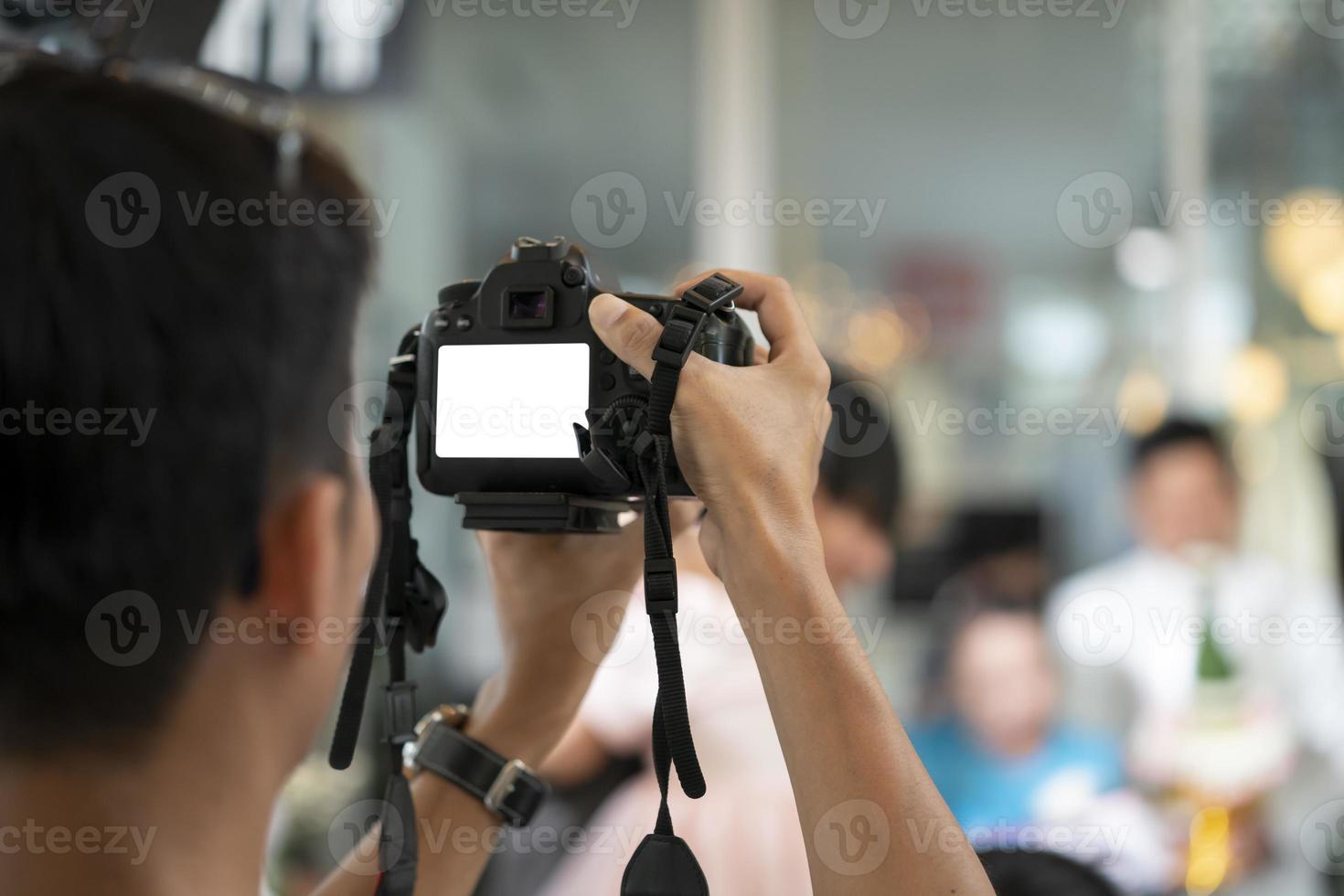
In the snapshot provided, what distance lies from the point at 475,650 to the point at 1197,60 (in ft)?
9.02

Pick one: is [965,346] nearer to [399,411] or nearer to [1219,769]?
[1219,769]

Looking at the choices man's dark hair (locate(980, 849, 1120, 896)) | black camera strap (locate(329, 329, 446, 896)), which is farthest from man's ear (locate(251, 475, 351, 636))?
man's dark hair (locate(980, 849, 1120, 896))

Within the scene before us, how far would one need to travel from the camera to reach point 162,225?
47 centimetres

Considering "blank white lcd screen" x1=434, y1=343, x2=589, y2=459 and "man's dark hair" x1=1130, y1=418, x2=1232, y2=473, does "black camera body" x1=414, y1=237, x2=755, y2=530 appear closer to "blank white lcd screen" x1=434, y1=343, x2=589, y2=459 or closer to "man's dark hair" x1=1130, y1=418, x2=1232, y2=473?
"blank white lcd screen" x1=434, y1=343, x2=589, y2=459

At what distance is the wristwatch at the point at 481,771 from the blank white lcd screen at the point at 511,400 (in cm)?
24

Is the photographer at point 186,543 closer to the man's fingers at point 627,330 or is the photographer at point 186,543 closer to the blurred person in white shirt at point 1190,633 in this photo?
the man's fingers at point 627,330

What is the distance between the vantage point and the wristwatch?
79cm

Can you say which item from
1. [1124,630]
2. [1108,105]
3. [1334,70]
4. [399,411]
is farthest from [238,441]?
[1334,70]

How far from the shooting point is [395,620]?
0.73 meters

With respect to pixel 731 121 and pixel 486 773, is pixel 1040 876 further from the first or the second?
pixel 731 121

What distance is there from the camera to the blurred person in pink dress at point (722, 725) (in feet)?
4.08

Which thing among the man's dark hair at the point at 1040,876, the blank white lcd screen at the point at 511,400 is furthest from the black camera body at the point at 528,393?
the man's dark hair at the point at 1040,876

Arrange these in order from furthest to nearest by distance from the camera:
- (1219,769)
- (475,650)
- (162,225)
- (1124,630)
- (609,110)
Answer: (609,110), (475,650), (1124,630), (1219,769), (162,225)

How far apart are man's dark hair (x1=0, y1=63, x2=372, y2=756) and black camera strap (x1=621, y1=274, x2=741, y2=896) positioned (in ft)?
0.66
